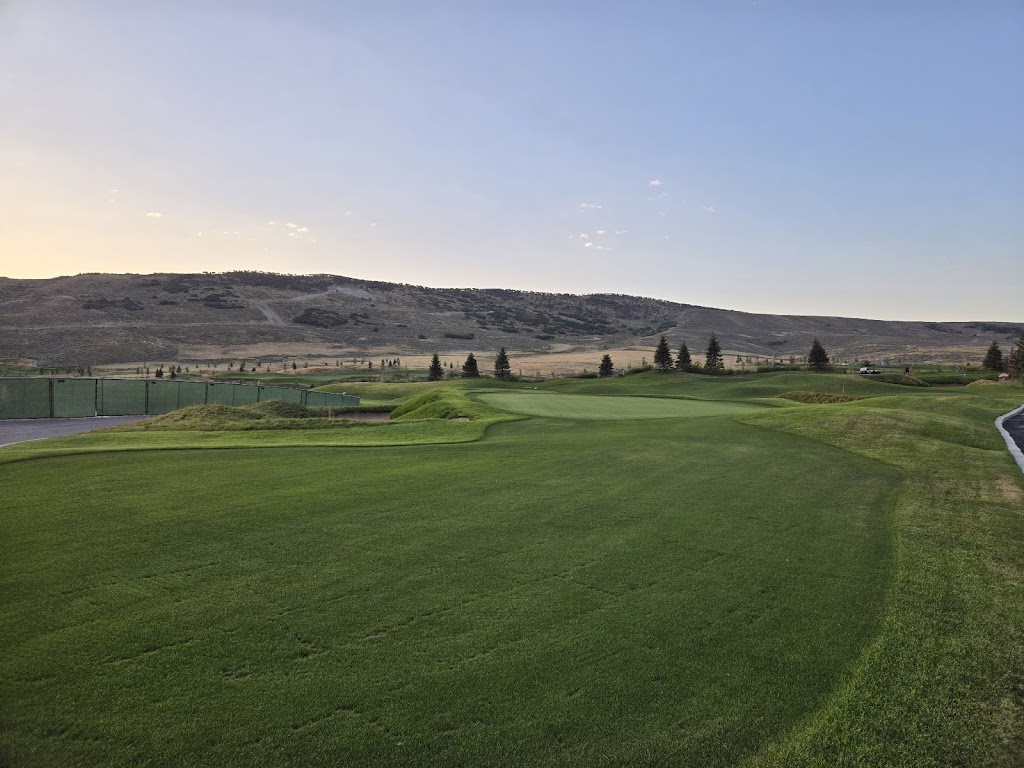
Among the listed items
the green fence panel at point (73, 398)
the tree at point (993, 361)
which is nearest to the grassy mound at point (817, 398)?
the green fence panel at point (73, 398)

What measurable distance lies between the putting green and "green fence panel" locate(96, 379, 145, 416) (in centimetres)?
1824

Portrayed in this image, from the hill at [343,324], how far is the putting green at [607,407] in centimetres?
7026

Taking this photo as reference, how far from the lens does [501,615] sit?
6.03 m

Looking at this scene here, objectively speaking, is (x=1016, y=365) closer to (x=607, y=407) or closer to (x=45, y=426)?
(x=607, y=407)

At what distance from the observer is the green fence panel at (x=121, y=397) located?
31094 mm

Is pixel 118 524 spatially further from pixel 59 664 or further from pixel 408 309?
pixel 408 309

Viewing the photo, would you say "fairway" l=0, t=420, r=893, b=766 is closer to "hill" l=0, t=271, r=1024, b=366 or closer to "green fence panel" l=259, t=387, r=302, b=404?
"green fence panel" l=259, t=387, r=302, b=404

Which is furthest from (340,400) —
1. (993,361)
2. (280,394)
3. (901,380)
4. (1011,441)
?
(993,361)

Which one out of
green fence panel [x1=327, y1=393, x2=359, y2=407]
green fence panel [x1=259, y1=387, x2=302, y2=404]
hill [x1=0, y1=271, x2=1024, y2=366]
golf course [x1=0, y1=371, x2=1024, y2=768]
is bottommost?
green fence panel [x1=327, y1=393, x2=359, y2=407]

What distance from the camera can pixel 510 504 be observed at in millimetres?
10141

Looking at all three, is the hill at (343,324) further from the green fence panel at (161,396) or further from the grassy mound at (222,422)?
the grassy mound at (222,422)

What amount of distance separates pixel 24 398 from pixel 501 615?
3164 cm

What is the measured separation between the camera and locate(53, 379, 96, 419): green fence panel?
29.3 meters

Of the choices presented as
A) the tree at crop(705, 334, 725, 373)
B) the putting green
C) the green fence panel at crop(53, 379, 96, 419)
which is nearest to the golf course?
the putting green
